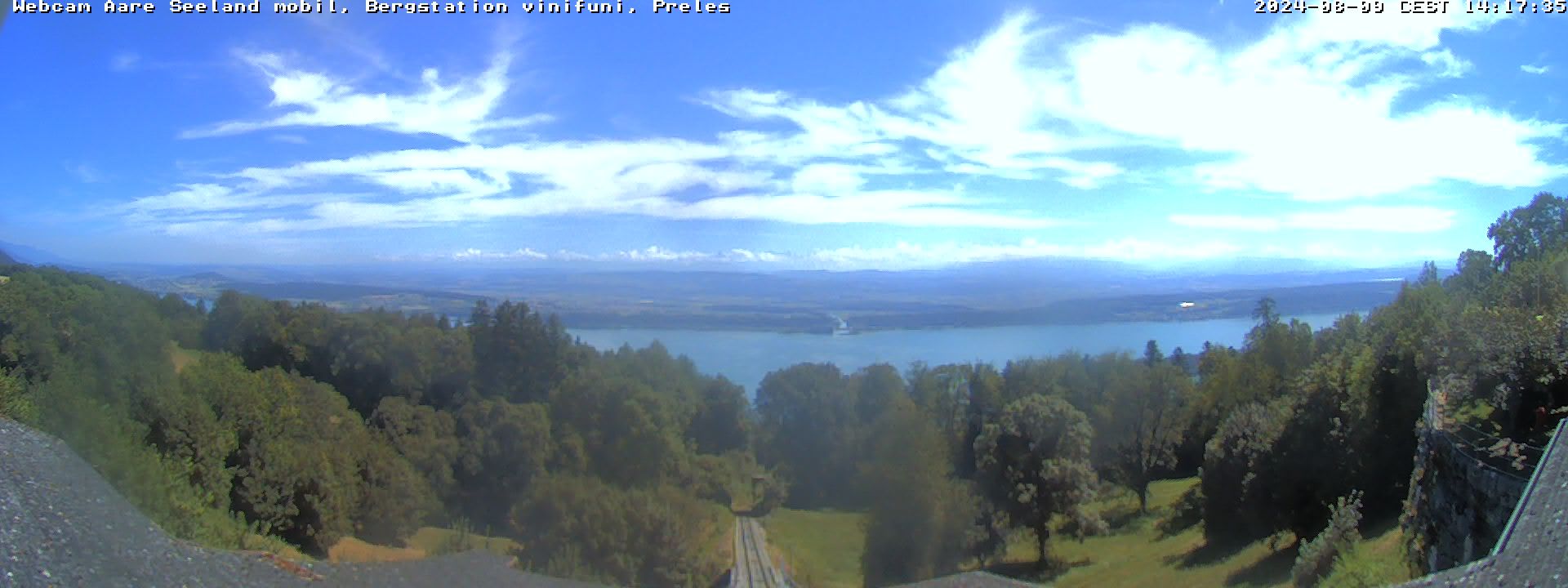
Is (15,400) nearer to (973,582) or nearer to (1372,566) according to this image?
(973,582)

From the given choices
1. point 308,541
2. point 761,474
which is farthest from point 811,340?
point 308,541

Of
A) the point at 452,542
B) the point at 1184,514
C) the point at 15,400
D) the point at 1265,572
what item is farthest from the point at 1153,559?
the point at 15,400

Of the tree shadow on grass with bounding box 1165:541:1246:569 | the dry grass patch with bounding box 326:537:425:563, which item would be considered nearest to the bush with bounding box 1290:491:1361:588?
the tree shadow on grass with bounding box 1165:541:1246:569

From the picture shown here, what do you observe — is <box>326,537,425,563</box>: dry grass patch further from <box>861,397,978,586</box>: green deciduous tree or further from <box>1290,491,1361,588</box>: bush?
<box>1290,491,1361,588</box>: bush

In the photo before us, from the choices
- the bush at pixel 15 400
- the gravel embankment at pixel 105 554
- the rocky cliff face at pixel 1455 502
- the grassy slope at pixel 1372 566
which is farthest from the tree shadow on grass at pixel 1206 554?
the bush at pixel 15 400

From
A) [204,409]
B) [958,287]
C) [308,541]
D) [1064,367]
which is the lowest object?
[308,541]

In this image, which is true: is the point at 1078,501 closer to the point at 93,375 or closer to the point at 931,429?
the point at 931,429

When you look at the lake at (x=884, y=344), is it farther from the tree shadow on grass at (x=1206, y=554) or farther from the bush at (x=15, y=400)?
the bush at (x=15, y=400)
